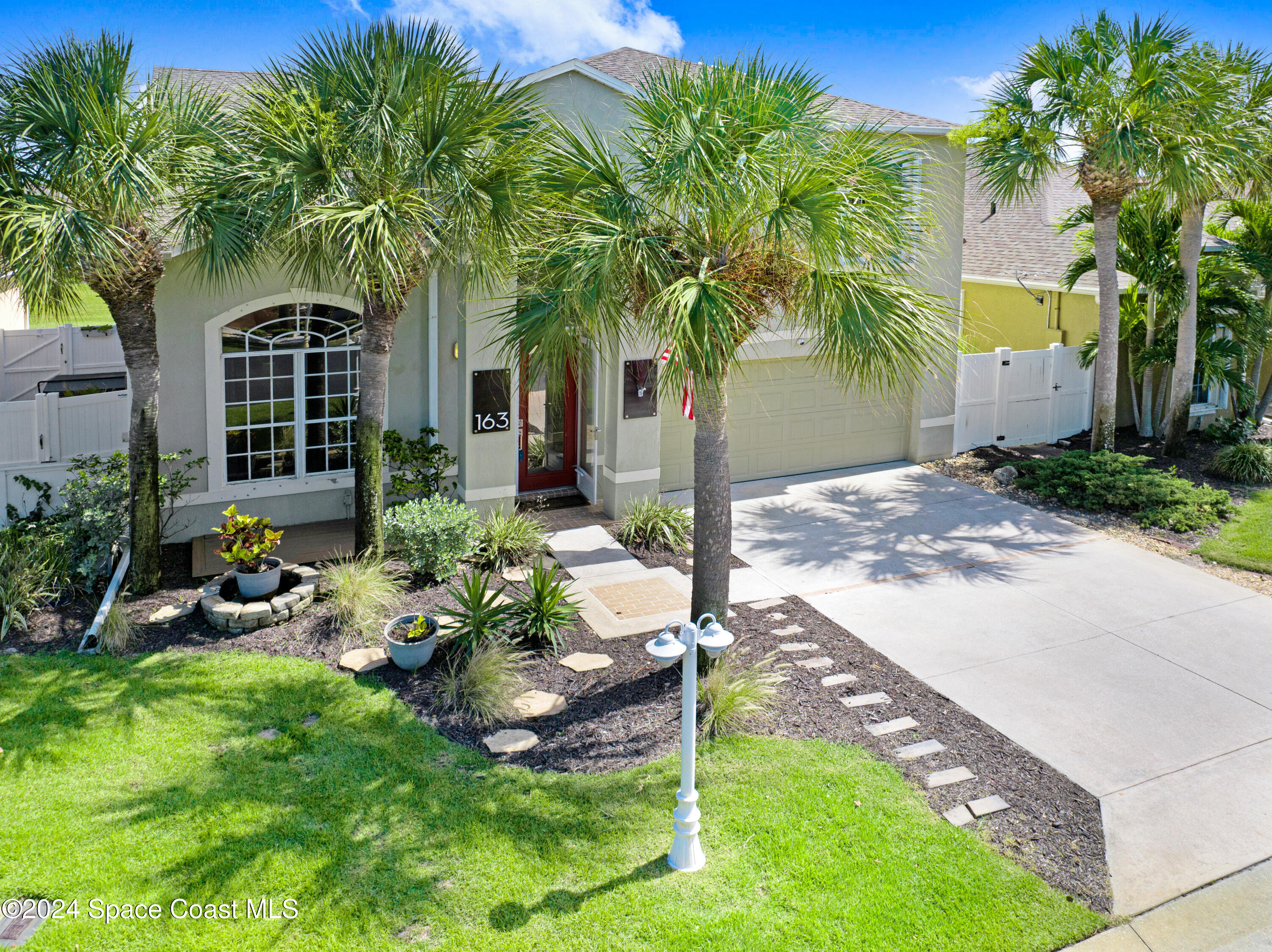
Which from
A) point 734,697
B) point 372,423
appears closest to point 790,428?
point 372,423

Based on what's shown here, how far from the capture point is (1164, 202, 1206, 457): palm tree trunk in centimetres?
1475

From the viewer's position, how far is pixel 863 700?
7832 mm

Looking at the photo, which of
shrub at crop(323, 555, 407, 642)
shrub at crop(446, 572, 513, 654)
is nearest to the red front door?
shrub at crop(323, 555, 407, 642)

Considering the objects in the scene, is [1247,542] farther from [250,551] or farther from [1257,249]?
[250,551]

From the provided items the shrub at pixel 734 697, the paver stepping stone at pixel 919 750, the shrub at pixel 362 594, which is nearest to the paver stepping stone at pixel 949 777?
the paver stepping stone at pixel 919 750

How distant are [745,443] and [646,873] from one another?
8983 mm

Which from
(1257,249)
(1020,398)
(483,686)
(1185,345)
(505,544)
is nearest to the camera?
(483,686)

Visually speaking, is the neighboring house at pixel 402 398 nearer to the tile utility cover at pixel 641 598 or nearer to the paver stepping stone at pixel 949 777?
the tile utility cover at pixel 641 598

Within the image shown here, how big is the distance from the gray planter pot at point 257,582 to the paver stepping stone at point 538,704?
2873 millimetres

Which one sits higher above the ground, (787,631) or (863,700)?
(787,631)

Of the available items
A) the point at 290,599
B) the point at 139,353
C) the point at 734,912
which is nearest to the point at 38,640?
the point at 290,599

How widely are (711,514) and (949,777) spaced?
2653mm

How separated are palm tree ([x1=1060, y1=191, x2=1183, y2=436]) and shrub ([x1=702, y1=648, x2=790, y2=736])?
10.6 meters

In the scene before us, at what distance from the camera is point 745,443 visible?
14.1m
